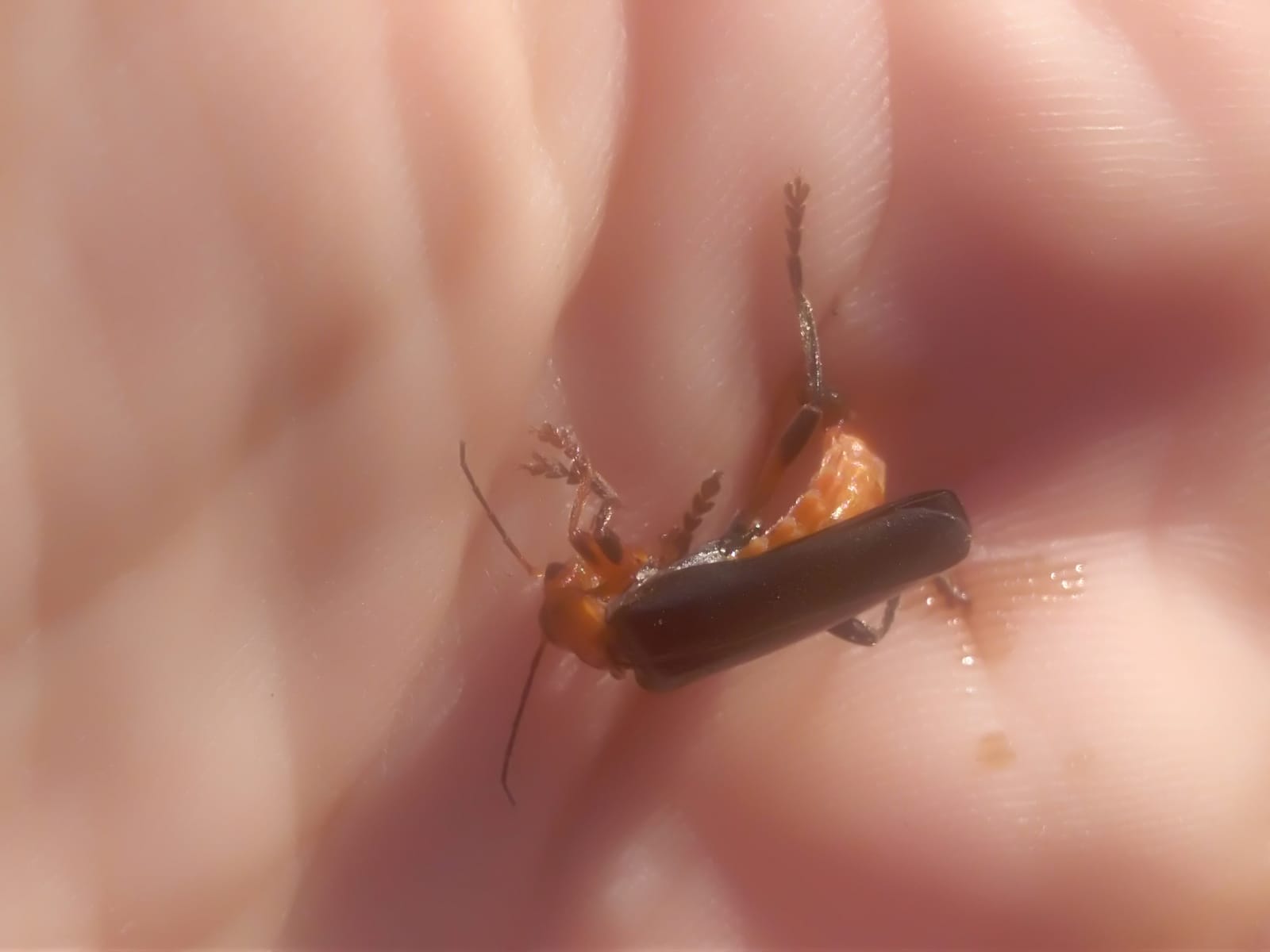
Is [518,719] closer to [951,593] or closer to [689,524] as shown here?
[689,524]

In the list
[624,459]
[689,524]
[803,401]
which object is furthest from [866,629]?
[624,459]

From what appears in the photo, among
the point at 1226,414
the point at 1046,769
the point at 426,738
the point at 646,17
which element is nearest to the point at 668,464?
the point at 426,738

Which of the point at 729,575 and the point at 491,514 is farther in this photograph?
the point at 729,575

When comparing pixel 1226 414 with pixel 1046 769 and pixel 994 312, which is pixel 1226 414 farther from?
pixel 1046 769

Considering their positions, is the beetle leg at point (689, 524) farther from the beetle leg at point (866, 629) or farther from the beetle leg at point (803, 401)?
the beetle leg at point (866, 629)

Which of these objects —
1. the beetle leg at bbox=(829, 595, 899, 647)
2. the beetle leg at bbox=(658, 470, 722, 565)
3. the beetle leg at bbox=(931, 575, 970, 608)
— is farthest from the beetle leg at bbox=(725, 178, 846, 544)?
the beetle leg at bbox=(931, 575, 970, 608)

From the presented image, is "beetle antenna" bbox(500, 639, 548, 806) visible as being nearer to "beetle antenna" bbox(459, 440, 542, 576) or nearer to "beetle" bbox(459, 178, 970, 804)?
"beetle" bbox(459, 178, 970, 804)
